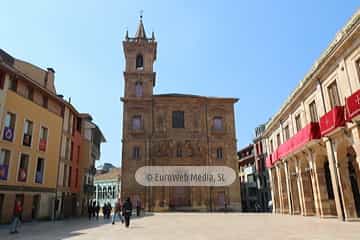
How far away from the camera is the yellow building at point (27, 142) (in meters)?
18.0

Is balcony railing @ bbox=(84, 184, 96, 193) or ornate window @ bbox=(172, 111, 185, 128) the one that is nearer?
balcony railing @ bbox=(84, 184, 96, 193)

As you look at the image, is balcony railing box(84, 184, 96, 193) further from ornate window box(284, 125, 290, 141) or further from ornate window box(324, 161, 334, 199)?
ornate window box(324, 161, 334, 199)

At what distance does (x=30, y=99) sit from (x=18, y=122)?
2.57 meters

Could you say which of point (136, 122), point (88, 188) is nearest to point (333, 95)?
point (136, 122)

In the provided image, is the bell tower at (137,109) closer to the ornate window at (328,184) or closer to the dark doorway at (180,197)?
the dark doorway at (180,197)

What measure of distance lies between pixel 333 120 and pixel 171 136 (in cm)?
2666

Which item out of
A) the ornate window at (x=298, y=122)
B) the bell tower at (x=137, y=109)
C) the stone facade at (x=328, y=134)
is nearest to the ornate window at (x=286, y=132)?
the stone facade at (x=328, y=134)

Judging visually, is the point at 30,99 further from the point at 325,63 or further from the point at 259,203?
the point at 259,203

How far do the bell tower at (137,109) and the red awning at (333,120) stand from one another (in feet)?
85.2

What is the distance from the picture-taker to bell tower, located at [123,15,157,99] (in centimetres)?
4147

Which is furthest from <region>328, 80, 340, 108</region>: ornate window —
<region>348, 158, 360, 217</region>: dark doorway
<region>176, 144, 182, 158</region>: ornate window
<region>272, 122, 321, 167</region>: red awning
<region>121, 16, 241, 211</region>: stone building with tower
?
<region>176, 144, 182, 158</region>: ornate window

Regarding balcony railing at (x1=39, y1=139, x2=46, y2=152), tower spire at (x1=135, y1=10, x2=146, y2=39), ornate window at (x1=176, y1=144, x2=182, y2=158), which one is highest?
tower spire at (x1=135, y1=10, x2=146, y2=39)

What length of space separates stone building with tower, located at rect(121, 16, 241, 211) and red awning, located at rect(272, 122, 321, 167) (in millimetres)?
14445

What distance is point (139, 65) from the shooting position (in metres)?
44.2
